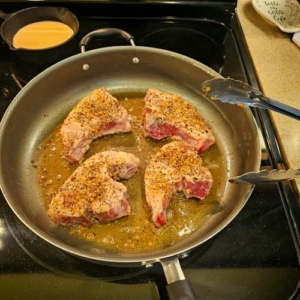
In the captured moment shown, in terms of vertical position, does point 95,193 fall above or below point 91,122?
below

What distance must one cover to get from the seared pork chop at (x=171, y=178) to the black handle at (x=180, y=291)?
0.87 ft

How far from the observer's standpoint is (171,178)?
49.9 inches

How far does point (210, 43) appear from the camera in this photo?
178 cm

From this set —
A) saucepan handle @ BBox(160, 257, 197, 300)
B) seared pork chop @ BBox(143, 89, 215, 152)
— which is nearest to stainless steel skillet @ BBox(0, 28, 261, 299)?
saucepan handle @ BBox(160, 257, 197, 300)

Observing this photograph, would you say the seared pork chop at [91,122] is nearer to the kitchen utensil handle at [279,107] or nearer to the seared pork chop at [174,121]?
the seared pork chop at [174,121]

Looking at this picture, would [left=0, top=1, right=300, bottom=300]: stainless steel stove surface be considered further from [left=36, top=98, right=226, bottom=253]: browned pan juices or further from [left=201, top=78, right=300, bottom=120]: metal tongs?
[left=201, top=78, right=300, bottom=120]: metal tongs

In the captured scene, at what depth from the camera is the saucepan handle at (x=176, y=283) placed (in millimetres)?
936

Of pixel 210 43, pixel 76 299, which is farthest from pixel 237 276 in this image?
pixel 210 43

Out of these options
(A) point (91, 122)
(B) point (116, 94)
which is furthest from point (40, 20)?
(A) point (91, 122)

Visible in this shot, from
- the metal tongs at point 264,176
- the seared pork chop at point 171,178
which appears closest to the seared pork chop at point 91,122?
the seared pork chop at point 171,178

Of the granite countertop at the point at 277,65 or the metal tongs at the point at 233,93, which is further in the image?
the granite countertop at the point at 277,65

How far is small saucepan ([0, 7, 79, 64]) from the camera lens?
1526 mm

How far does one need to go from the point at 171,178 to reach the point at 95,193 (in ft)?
0.86

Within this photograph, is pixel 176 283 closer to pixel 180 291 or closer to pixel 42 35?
pixel 180 291
